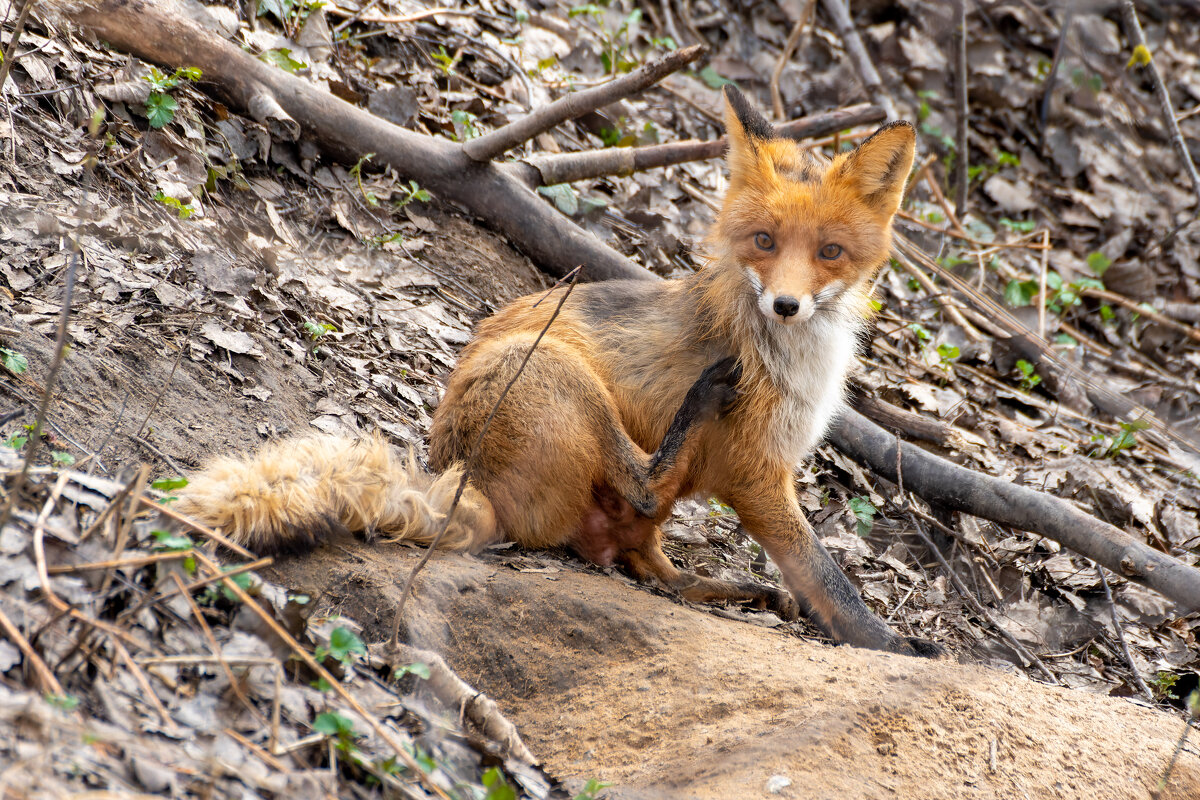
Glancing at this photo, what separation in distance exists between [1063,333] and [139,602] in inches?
364

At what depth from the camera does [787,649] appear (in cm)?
409

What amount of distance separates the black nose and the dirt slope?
1.62 m

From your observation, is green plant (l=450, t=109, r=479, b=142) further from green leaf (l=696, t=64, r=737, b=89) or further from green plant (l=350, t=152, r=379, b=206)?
green leaf (l=696, t=64, r=737, b=89)

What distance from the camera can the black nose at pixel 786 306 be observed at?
4305 mm

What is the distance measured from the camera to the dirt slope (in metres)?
3.23

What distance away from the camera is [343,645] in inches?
114

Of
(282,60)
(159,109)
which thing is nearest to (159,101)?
(159,109)

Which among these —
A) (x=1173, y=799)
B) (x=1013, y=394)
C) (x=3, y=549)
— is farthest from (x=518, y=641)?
(x=1013, y=394)

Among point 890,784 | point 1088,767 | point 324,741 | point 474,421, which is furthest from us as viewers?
point 474,421

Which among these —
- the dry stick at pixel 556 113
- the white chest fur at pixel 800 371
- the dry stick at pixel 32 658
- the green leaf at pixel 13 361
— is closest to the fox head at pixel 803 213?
the white chest fur at pixel 800 371

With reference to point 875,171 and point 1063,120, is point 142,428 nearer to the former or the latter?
point 875,171

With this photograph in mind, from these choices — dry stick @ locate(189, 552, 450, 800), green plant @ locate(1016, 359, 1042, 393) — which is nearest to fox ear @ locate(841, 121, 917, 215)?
dry stick @ locate(189, 552, 450, 800)

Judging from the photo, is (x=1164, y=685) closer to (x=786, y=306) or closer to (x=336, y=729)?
(x=786, y=306)

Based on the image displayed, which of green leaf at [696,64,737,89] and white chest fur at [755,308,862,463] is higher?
green leaf at [696,64,737,89]
